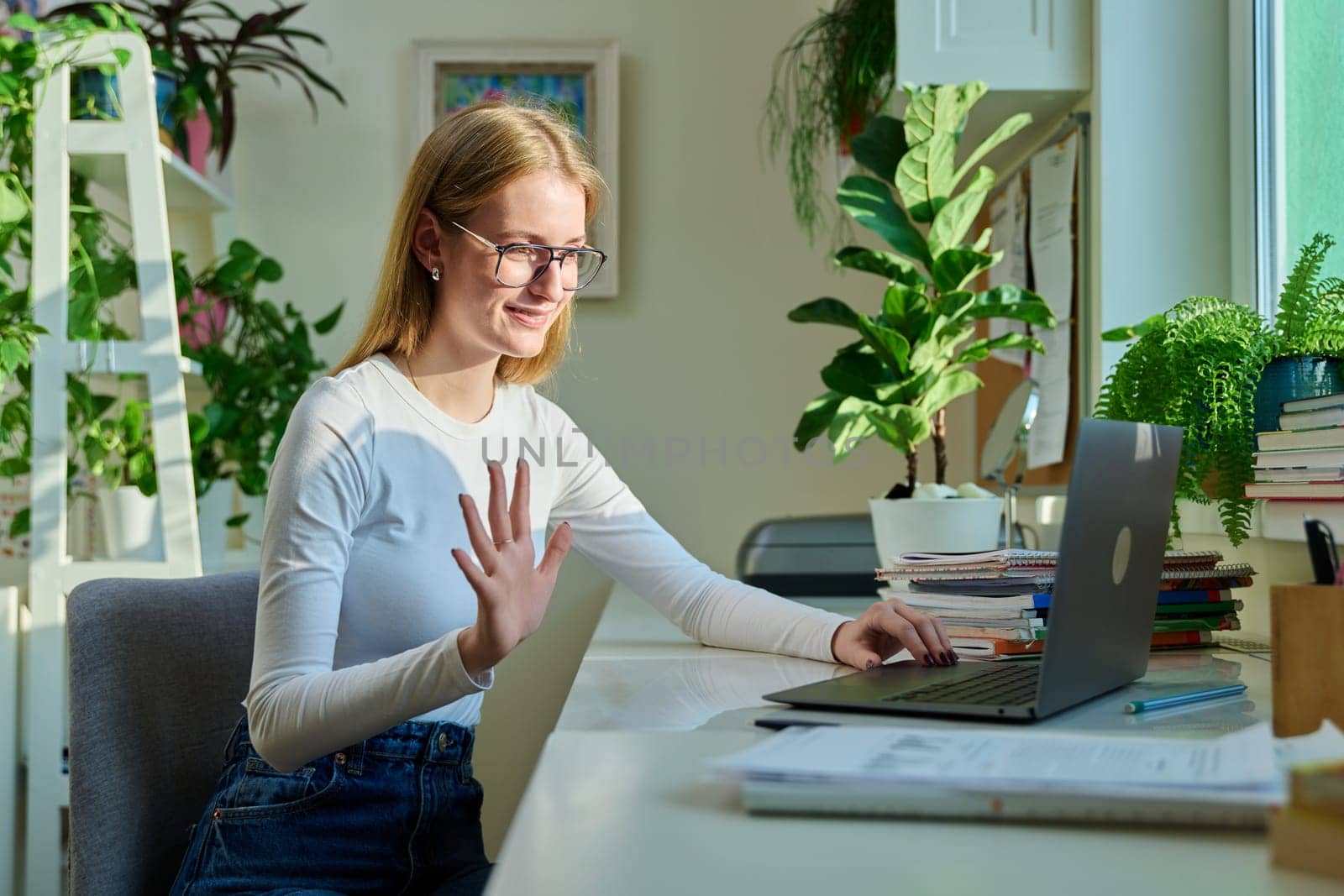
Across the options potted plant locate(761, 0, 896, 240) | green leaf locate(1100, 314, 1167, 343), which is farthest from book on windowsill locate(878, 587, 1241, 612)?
potted plant locate(761, 0, 896, 240)

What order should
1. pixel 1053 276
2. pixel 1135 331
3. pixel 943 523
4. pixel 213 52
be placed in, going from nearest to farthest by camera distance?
pixel 1135 331 < pixel 943 523 < pixel 1053 276 < pixel 213 52

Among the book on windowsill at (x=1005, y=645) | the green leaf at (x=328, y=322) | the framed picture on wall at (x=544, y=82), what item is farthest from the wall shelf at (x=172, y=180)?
the book on windowsill at (x=1005, y=645)

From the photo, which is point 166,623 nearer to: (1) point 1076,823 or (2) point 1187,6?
(1) point 1076,823

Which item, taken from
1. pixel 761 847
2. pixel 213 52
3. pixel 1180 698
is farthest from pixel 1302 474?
pixel 213 52

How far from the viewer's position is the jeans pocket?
1.01 m

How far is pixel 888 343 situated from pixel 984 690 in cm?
85

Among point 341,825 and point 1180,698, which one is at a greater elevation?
point 1180,698

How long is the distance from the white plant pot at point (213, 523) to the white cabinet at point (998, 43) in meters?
1.35

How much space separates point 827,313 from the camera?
5.90 feet

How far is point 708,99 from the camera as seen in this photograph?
2451 millimetres

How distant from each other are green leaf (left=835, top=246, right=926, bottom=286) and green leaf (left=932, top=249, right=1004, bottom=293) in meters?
0.03

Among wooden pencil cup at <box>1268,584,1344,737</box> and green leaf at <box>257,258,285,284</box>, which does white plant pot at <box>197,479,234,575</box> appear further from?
wooden pencil cup at <box>1268,584,1344,737</box>

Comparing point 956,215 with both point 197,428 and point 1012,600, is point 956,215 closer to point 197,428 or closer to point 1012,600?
point 1012,600

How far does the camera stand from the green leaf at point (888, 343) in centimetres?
167
